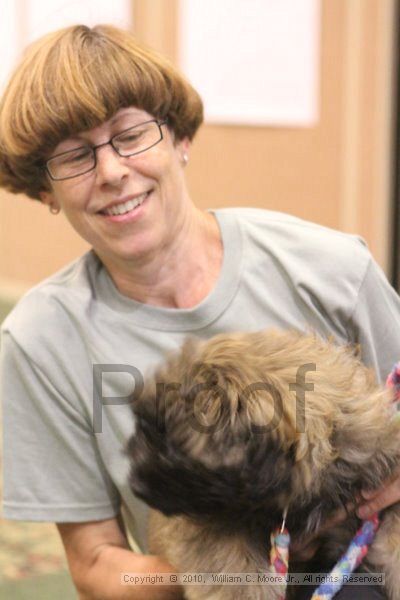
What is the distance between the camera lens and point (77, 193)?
1.80 metres

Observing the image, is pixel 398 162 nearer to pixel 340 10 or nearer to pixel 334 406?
pixel 340 10

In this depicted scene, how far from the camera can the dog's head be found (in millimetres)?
1327

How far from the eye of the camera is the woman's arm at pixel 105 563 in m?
1.73

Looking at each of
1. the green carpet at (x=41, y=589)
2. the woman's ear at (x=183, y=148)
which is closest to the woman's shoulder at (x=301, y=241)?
the woman's ear at (x=183, y=148)

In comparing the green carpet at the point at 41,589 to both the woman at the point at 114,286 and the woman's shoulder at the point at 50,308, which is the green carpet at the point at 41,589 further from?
the woman's shoulder at the point at 50,308

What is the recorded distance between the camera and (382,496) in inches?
56.9

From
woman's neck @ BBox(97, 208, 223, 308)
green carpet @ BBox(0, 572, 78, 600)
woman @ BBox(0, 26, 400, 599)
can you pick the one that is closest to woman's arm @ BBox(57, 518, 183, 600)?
woman @ BBox(0, 26, 400, 599)

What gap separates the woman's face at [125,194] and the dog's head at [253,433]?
366 millimetres

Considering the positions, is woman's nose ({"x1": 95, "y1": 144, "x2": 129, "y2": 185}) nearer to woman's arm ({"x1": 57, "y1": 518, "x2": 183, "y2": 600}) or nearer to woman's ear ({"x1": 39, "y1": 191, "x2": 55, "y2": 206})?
woman's ear ({"x1": 39, "y1": 191, "x2": 55, "y2": 206})

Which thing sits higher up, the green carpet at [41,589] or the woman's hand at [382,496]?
the woman's hand at [382,496]

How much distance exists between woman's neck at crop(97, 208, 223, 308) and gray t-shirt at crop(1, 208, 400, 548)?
3cm

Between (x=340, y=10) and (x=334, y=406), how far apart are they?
2.78 m

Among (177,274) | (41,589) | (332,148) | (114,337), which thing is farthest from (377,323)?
(332,148)

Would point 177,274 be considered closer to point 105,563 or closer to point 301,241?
point 301,241
